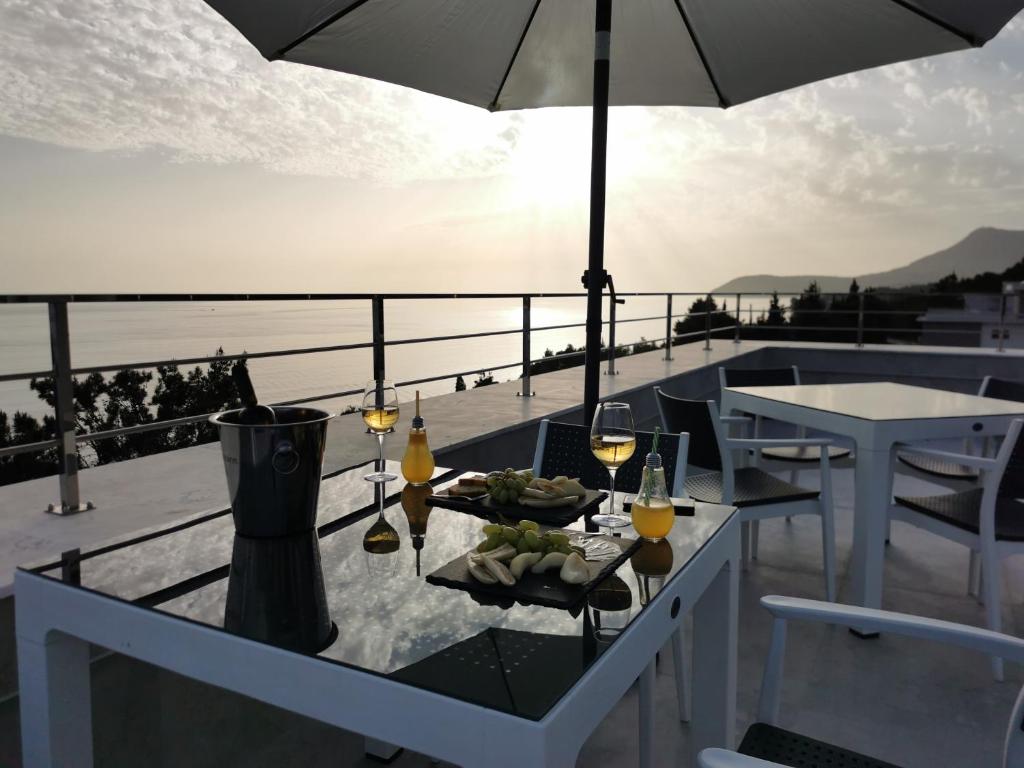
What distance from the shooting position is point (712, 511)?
1.30 m

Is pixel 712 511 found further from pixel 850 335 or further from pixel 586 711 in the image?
pixel 850 335

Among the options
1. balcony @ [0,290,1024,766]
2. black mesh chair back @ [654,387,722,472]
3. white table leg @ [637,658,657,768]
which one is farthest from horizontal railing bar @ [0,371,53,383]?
black mesh chair back @ [654,387,722,472]

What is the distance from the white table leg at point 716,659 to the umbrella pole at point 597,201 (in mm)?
911

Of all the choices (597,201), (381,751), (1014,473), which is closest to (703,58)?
(597,201)

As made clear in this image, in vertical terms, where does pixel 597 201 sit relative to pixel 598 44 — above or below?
below

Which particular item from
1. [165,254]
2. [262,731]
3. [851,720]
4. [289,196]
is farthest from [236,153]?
[851,720]

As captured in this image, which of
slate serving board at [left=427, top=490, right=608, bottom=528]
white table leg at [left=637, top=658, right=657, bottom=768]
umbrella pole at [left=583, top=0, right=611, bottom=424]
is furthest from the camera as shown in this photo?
umbrella pole at [left=583, top=0, right=611, bottom=424]

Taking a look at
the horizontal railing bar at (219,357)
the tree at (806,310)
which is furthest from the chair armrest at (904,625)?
the tree at (806,310)

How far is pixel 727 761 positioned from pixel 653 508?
41 centimetres

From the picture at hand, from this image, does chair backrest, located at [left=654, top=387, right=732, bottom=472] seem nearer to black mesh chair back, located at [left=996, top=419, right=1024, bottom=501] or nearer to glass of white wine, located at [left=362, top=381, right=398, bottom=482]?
black mesh chair back, located at [left=996, top=419, right=1024, bottom=501]

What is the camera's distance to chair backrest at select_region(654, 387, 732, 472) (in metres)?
2.50

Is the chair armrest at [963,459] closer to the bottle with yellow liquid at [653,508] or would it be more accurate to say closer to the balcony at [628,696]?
the balcony at [628,696]

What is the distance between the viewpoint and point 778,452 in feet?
11.1

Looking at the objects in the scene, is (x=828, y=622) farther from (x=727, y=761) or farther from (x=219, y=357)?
(x=219, y=357)
